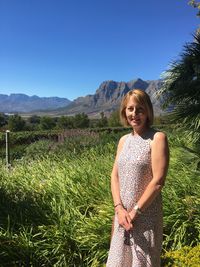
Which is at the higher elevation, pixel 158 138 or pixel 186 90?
pixel 186 90

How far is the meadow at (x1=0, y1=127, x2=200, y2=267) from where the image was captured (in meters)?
4.56

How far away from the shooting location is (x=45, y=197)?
5883 millimetres

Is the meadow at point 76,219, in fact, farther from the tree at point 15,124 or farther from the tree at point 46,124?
the tree at point 46,124

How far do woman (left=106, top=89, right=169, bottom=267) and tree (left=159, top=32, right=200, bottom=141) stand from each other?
383 cm

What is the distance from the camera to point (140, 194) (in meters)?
2.96

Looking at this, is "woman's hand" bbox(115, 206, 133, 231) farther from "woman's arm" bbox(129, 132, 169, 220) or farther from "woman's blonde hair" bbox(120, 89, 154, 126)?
"woman's blonde hair" bbox(120, 89, 154, 126)

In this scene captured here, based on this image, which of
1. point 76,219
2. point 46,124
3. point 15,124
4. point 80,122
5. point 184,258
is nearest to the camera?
point 184,258

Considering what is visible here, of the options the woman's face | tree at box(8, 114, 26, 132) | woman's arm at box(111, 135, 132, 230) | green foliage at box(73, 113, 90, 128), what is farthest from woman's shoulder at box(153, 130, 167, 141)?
green foliage at box(73, 113, 90, 128)

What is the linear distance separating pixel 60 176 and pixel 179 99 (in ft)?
7.94

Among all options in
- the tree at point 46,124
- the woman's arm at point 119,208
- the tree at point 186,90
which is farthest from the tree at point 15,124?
the woman's arm at point 119,208

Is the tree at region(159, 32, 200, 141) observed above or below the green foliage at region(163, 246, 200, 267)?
above

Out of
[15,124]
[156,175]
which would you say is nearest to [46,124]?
[15,124]

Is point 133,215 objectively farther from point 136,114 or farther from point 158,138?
point 136,114

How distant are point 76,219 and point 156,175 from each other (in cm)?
241
